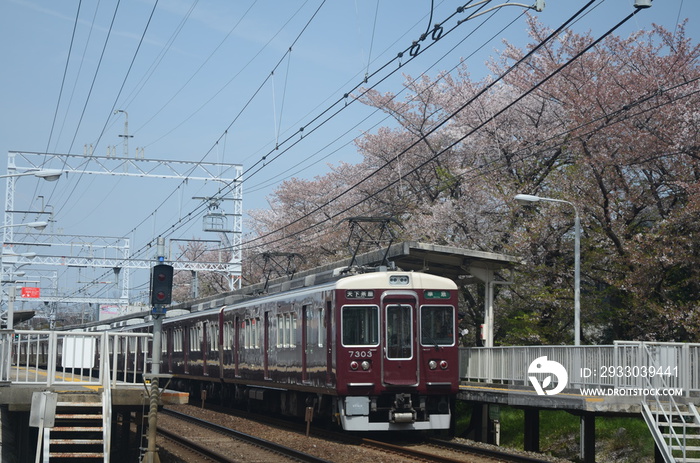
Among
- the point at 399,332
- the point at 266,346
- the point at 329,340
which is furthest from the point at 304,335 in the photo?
the point at 266,346

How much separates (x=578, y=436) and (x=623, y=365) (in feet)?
20.4

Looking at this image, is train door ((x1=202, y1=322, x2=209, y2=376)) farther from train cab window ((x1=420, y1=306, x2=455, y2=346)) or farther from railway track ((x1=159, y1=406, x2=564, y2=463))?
train cab window ((x1=420, y1=306, x2=455, y2=346))

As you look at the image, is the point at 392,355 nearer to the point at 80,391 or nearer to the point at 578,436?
the point at 80,391

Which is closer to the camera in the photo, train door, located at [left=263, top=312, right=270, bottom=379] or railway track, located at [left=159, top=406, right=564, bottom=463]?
railway track, located at [left=159, top=406, right=564, bottom=463]

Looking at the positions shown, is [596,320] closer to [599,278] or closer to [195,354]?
[599,278]

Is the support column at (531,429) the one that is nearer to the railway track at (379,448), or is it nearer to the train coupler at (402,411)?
the railway track at (379,448)

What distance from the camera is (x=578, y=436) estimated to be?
19.3m

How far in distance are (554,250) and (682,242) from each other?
425 centimetres

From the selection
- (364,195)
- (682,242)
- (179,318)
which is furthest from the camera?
(364,195)

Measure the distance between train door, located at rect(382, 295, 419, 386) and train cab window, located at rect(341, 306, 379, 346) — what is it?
0.17 meters

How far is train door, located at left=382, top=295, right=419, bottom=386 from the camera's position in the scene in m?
15.6

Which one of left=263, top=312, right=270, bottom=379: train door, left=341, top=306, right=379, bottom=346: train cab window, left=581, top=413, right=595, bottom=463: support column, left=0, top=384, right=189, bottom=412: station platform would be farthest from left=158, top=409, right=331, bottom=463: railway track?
left=581, top=413, right=595, bottom=463: support column

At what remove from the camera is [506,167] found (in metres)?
25.4

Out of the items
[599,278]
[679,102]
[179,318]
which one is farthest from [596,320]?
[179,318]
